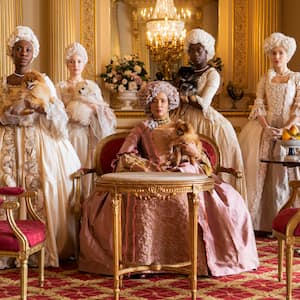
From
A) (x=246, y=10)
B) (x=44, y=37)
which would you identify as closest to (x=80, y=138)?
(x=44, y=37)

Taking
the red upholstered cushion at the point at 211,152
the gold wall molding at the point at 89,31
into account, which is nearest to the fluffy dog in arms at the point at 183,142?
the red upholstered cushion at the point at 211,152

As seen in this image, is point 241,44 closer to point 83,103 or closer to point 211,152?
point 83,103

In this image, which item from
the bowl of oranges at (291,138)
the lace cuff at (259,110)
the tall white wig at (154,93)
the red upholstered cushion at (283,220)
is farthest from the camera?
the lace cuff at (259,110)

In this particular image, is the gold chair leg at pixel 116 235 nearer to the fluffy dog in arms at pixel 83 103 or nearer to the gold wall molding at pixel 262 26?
the fluffy dog in arms at pixel 83 103

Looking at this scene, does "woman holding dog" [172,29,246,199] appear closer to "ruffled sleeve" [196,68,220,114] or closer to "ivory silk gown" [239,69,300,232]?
"ruffled sleeve" [196,68,220,114]

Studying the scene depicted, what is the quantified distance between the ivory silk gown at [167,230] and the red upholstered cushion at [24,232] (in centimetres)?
77

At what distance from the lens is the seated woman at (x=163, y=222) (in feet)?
17.5

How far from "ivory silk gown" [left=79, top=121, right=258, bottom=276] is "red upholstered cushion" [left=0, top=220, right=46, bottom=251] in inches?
30.3

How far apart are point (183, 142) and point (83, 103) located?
178cm

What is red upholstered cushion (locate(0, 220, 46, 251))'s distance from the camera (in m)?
4.47

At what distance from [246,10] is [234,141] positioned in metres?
3.35

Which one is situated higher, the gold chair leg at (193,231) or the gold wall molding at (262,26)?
the gold wall molding at (262,26)

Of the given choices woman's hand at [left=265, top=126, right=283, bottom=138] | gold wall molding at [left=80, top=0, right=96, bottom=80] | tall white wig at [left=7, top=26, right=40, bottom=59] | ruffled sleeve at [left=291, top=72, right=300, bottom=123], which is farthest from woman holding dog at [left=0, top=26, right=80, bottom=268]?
gold wall molding at [left=80, top=0, right=96, bottom=80]

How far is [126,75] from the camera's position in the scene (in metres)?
9.25
